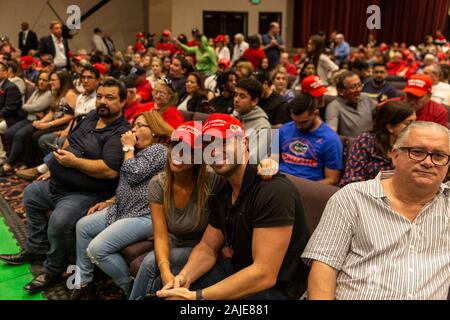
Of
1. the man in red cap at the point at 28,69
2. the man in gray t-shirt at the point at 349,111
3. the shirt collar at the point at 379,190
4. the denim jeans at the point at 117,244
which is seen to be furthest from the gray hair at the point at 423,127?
the man in red cap at the point at 28,69

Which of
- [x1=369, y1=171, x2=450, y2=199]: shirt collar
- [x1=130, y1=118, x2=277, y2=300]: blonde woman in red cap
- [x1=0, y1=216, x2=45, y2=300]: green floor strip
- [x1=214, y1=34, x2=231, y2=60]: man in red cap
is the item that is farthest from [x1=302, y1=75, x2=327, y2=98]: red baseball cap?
[x1=214, y1=34, x2=231, y2=60]: man in red cap

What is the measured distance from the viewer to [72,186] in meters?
2.68

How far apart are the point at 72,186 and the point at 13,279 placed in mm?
686

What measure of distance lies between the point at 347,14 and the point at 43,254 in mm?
13943

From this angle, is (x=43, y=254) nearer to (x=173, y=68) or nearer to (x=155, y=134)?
(x=155, y=134)

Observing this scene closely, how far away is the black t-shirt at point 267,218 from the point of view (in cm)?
154

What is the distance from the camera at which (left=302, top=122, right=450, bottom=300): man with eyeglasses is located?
4.67 feet

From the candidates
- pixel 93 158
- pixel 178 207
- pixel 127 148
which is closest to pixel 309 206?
pixel 178 207

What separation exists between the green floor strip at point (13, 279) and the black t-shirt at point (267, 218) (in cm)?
144

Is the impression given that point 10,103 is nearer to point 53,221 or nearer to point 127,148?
point 53,221

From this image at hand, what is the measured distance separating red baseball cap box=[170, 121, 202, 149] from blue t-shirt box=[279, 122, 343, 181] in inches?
41.2

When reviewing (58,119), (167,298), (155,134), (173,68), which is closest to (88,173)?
(155,134)

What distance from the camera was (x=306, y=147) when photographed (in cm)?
272

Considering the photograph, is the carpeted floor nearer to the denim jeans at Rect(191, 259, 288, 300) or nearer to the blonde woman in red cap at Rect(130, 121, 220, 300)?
the blonde woman in red cap at Rect(130, 121, 220, 300)
